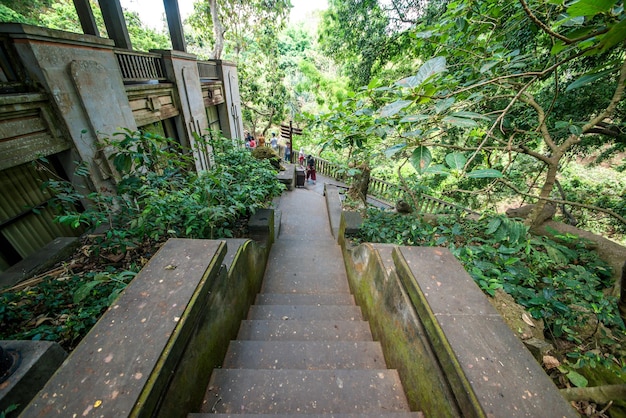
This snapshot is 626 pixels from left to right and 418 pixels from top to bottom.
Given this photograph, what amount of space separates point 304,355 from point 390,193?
33.7ft

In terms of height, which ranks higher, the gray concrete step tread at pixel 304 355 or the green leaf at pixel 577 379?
the green leaf at pixel 577 379

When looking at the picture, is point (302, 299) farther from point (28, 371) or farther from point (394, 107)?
point (394, 107)

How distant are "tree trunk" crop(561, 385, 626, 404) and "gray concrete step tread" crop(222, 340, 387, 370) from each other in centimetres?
130

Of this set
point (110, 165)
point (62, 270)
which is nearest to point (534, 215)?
point (62, 270)

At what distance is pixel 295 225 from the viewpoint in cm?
634

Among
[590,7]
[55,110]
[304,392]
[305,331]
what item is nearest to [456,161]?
[590,7]

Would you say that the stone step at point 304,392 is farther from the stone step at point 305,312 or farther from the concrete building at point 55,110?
the concrete building at point 55,110

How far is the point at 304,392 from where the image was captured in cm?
159

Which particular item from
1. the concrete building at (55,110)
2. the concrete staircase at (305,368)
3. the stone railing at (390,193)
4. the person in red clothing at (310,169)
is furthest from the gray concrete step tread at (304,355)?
the person in red clothing at (310,169)

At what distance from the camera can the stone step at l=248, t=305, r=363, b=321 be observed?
2.80m

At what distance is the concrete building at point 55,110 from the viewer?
2.82 meters

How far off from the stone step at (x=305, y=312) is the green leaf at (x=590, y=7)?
284 centimetres

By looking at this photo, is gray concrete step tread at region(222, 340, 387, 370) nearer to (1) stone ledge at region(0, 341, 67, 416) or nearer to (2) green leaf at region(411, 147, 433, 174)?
(1) stone ledge at region(0, 341, 67, 416)

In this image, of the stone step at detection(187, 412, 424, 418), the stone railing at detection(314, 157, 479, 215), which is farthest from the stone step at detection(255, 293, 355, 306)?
the stone railing at detection(314, 157, 479, 215)
